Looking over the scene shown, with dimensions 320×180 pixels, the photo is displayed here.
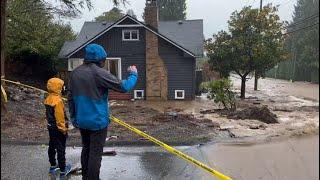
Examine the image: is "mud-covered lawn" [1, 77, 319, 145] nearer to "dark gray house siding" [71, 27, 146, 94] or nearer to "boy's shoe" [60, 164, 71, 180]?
"boy's shoe" [60, 164, 71, 180]

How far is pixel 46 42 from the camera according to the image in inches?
1166

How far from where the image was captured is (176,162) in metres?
7.90

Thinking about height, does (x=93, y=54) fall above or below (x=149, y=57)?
below

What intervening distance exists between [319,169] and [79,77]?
315 centimetres

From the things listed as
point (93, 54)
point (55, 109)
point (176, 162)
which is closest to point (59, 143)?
point (55, 109)

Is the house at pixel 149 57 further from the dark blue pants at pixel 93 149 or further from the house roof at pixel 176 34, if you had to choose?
the dark blue pants at pixel 93 149

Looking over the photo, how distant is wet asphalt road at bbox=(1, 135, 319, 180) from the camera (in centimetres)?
686

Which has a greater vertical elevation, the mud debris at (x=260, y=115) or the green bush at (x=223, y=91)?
the green bush at (x=223, y=91)

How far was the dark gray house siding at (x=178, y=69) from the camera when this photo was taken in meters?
26.9

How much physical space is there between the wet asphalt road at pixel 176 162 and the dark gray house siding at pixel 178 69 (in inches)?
669

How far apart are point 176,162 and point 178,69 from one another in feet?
63.3

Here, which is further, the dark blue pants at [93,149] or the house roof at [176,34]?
the house roof at [176,34]

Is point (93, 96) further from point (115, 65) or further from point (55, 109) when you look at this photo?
point (115, 65)

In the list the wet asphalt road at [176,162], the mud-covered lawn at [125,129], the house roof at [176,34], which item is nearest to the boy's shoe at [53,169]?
the wet asphalt road at [176,162]
